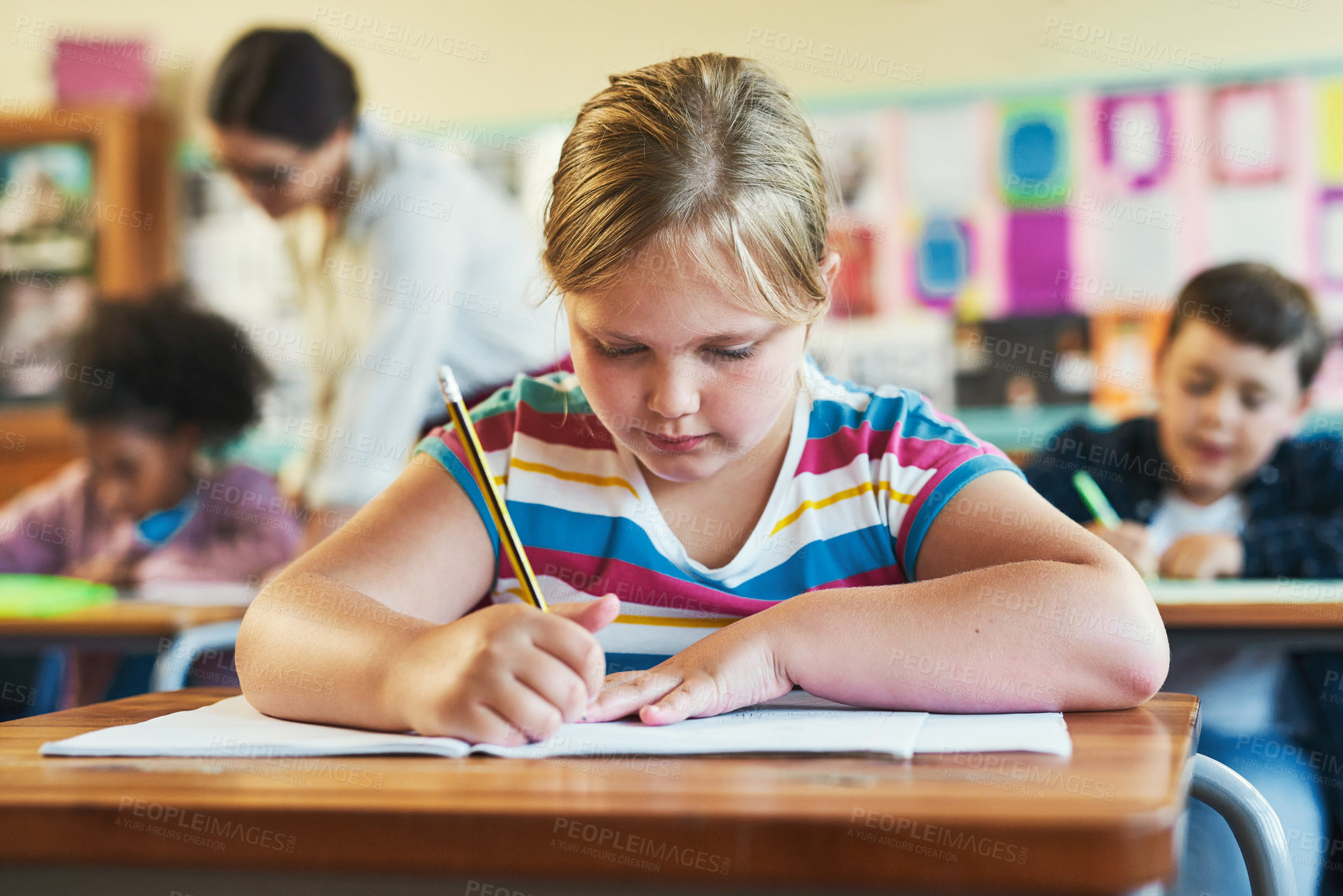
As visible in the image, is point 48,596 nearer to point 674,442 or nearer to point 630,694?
point 674,442

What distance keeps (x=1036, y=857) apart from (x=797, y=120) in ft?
2.24

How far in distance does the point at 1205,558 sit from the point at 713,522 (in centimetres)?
123

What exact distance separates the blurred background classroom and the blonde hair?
157cm

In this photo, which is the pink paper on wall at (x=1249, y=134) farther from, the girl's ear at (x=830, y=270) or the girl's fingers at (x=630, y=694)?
the girl's fingers at (x=630, y=694)

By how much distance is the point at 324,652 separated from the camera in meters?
0.75

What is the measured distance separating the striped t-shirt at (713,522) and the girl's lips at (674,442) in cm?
→ 11

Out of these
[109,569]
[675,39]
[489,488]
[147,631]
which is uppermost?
[675,39]

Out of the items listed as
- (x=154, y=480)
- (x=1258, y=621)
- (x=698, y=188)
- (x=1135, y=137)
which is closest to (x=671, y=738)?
(x=698, y=188)

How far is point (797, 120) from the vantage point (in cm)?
98

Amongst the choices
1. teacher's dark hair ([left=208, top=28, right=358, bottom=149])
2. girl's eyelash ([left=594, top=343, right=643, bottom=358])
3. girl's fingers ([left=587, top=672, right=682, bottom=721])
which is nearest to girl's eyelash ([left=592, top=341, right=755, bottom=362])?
girl's eyelash ([left=594, top=343, right=643, bottom=358])

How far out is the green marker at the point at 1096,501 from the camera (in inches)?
77.9

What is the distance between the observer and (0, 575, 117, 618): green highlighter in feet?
6.29

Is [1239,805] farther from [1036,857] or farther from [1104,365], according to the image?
[1104,365]

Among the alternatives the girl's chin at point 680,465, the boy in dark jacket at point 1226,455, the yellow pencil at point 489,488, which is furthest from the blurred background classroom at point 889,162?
the yellow pencil at point 489,488
